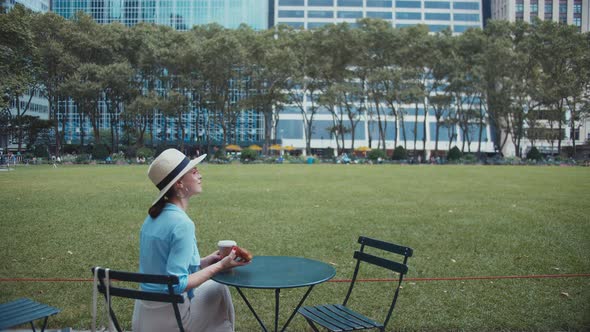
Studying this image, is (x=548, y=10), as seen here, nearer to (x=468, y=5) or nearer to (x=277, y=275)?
(x=468, y=5)

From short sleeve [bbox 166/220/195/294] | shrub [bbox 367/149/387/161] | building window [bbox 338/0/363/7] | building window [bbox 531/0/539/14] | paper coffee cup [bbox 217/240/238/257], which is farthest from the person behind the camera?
building window [bbox 338/0/363/7]

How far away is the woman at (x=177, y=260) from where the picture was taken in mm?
3176

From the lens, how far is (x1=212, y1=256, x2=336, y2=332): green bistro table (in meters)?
3.51

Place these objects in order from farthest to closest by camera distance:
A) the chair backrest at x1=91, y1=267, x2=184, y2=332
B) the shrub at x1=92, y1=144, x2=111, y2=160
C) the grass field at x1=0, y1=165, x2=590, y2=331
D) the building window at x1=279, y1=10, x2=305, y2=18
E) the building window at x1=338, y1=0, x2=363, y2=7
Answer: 1. the building window at x1=338, y1=0, x2=363, y2=7
2. the building window at x1=279, y1=10, x2=305, y2=18
3. the shrub at x1=92, y1=144, x2=111, y2=160
4. the grass field at x1=0, y1=165, x2=590, y2=331
5. the chair backrest at x1=91, y1=267, x2=184, y2=332

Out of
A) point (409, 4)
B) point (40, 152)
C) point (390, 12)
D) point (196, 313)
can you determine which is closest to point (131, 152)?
point (40, 152)

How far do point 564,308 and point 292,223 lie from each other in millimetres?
6378

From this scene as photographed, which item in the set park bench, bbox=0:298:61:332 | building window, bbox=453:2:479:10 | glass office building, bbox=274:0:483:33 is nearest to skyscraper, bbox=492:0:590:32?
building window, bbox=453:2:479:10

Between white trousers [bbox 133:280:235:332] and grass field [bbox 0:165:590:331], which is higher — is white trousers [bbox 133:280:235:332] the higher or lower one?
the higher one

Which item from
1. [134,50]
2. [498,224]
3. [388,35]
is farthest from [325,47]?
[498,224]

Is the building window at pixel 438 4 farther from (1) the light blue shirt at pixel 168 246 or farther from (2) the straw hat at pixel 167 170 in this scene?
(1) the light blue shirt at pixel 168 246

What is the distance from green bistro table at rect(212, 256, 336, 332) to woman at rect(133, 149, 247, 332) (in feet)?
0.58

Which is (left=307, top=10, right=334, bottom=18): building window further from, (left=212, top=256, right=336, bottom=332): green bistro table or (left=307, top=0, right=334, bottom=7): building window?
(left=212, top=256, right=336, bottom=332): green bistro table

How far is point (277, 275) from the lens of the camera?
3.83m

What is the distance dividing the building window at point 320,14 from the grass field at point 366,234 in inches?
3338
